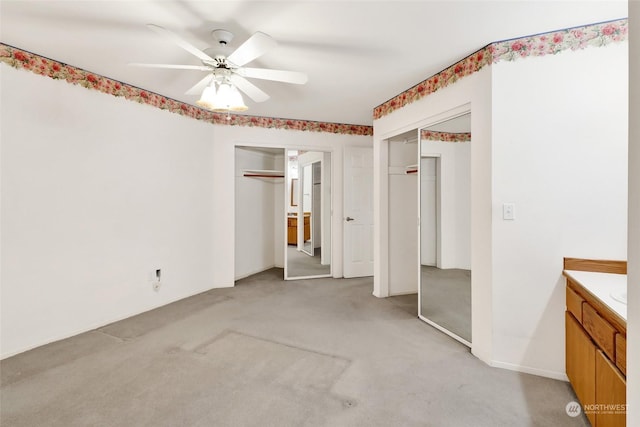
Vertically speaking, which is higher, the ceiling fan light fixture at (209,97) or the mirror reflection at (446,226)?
the ceiling fan light fixture at (209,97)

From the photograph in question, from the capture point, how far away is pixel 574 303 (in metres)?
1.89

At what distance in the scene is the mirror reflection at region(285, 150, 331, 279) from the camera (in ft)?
17.3

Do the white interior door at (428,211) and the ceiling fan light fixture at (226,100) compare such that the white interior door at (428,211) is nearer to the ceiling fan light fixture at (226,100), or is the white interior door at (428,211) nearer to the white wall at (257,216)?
the ceiling fan light fixture at (226,100)

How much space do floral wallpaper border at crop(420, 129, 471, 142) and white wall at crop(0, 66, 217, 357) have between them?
2772 millimetres

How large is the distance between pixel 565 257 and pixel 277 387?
207 cm

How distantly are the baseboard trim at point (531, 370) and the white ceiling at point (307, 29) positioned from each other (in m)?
2.29

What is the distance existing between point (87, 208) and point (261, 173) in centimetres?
267

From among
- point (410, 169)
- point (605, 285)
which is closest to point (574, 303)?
point (605, 285)

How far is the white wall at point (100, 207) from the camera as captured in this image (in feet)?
7.84

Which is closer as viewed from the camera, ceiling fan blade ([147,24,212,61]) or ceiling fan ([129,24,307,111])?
ceiling fan blade ([147,24,212,61])

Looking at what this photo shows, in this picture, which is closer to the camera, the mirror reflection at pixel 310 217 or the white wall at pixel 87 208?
the white wall at pixel 87 208

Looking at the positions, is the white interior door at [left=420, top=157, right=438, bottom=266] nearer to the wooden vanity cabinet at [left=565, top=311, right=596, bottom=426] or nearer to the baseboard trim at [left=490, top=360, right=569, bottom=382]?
the baseboard trim at [left=490, top=360, right=569, bottom=382]

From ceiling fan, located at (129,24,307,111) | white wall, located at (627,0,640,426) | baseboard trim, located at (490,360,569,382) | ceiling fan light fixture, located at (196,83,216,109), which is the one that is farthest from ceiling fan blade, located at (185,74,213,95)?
baseboard trim, located at (490,360,569,382)

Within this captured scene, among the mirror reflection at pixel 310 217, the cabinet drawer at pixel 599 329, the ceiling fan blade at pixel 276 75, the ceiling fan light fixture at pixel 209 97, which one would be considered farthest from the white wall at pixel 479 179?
the mirror reflection at pixel 310 217
